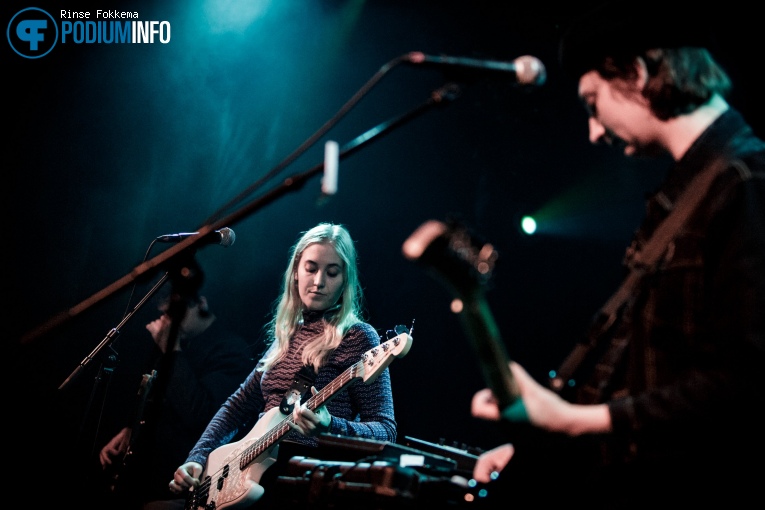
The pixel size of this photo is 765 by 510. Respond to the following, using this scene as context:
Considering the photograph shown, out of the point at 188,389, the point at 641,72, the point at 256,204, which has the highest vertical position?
the point at 641,72

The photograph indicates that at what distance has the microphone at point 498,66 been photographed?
1879mm

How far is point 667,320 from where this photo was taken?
1562mm

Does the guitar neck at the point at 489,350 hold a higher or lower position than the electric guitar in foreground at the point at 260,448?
higher

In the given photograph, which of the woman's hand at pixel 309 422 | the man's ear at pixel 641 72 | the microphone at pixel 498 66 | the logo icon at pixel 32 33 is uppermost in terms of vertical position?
A: the logo icon at pixel 32 33

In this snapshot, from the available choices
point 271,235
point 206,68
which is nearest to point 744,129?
A: point 271,235

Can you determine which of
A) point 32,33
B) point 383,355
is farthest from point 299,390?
point 32,33

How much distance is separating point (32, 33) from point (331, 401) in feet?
13.8

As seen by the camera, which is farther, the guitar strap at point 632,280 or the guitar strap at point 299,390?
the guitar strap at point 299,390

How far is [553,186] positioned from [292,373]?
2.08m

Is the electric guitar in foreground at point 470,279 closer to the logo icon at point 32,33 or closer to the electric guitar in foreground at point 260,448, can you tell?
the electric guitar in foreground at point 260,448

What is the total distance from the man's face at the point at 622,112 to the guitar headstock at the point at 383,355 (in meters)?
1.62

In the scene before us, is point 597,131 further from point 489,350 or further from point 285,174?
point 285,174

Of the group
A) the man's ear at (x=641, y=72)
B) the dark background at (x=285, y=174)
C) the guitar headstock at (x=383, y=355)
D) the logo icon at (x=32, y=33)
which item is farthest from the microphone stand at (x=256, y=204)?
the logo icon at (x=32, y=33)

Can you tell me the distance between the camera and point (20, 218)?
5160 mm
